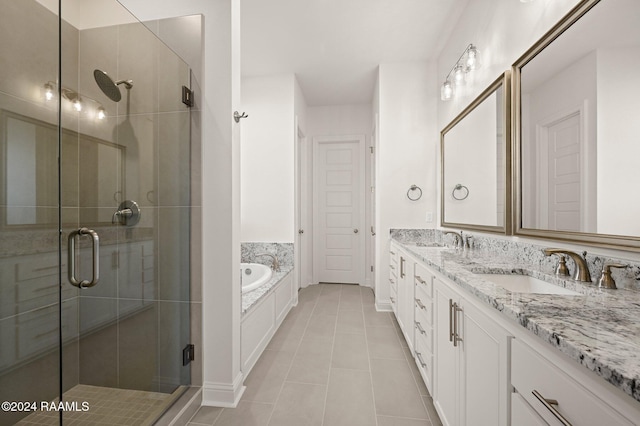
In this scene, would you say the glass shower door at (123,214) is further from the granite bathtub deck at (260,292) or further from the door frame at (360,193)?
the door frame at (360,193)

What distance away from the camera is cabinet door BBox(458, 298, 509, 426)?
0.84 m

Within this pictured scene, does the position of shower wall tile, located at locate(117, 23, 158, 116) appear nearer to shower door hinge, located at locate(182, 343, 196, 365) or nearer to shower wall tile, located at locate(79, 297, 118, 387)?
shower wall tile, located at locate(79, 297, 118, 387)

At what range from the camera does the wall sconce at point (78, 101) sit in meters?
1.13

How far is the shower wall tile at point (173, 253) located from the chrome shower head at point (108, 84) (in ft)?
1.90

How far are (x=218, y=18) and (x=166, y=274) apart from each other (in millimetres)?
1509

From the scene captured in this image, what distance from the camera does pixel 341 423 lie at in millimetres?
1498

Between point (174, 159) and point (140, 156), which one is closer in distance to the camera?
point (140, 156)

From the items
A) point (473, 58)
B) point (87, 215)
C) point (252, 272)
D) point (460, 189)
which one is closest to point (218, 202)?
point (87, 215)

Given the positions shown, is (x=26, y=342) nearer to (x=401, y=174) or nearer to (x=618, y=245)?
(x=618, y=245)

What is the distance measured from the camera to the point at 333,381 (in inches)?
74.2

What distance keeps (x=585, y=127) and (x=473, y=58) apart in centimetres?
136

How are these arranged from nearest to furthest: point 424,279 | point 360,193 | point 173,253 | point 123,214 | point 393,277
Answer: point 123,214 → point 173,253 → point 424,279 → point 393,277 → point 360,193

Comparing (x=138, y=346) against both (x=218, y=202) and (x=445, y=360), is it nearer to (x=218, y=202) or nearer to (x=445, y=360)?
(x=218, y=202)

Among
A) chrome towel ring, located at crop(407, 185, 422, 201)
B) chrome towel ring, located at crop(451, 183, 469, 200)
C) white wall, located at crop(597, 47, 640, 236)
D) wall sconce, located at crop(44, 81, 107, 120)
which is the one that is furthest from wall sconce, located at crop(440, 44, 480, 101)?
wall sconce, located at crop(44, 81, 107, 120)
